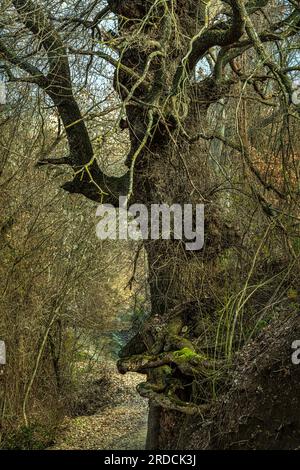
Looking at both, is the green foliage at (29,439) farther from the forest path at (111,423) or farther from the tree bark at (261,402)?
the tree bark at (261,402)

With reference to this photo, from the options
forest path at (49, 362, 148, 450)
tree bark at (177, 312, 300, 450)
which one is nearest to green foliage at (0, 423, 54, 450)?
forest path at (49, 362, 148, 450)

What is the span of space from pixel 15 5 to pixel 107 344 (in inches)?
322

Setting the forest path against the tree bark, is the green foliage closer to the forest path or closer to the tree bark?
the forest path

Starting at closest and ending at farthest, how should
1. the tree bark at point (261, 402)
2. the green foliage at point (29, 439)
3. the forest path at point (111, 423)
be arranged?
1. the tree bark at point (261, 402)
2. the green foliage at point (29, 439)
3. the forest path at point (111, 423)

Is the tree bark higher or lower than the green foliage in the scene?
higher

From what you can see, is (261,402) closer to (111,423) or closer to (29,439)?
(29,439)

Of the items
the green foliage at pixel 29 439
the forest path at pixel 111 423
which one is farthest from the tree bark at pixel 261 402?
the green foliage at pixel 29 439

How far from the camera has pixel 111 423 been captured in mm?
11750

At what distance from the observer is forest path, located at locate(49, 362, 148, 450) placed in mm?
10297

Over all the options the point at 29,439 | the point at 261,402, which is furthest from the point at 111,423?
the point at 261,402

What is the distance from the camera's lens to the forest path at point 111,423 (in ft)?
33.8

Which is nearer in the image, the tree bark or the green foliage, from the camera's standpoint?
the tree bark

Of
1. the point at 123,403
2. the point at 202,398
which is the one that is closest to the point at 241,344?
the point at 202,398

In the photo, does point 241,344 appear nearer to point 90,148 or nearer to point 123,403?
point 90,148
